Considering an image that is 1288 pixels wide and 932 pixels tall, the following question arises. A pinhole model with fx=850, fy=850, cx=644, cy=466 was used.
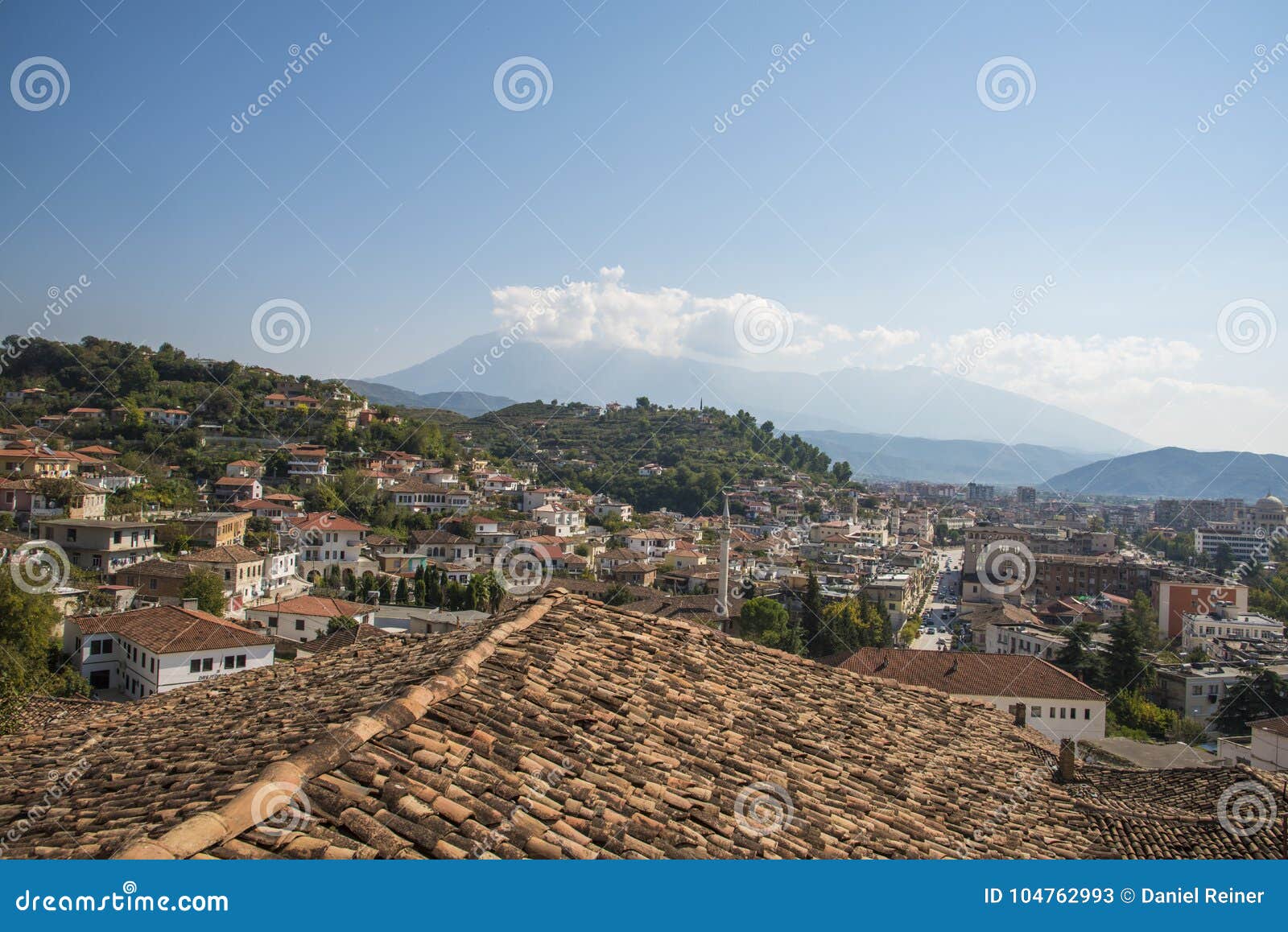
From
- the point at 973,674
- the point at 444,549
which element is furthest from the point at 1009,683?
the point at 444,549

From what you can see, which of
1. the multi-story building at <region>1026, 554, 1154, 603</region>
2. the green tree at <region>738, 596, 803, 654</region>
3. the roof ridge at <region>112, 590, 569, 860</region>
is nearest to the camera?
the roof ridge at <region>112, 590, 569, 860</region>

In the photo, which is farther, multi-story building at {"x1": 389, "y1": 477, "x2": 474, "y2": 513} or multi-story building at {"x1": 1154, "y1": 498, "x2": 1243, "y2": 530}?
multi-story building at {"x1": 1154, "y1": 498, "x2": 1243, "y2": 530}

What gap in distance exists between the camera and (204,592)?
24.9 meters

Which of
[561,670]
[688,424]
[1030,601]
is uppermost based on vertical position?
[688,424]

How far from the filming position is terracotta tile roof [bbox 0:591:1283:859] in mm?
2164

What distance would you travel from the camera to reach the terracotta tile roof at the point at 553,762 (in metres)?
2.16

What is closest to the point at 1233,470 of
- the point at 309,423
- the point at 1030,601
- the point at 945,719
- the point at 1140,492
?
the point at 1140,492

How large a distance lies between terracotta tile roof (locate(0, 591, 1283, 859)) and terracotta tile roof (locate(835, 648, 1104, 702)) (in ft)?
51.5

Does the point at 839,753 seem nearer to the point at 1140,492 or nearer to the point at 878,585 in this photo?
the point at 878,585

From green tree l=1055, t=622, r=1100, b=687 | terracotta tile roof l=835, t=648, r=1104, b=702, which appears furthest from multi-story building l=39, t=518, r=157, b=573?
green tree l=1055, t=622, r=1100, b=687

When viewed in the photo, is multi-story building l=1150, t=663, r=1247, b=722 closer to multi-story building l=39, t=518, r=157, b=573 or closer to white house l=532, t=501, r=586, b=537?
white house l=532, t=501, r=586, b=537

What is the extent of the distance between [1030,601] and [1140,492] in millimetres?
157932

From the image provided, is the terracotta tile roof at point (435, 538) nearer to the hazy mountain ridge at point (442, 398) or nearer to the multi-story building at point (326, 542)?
the multi-story building at point (326, 542)

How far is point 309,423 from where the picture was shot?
55969mm
